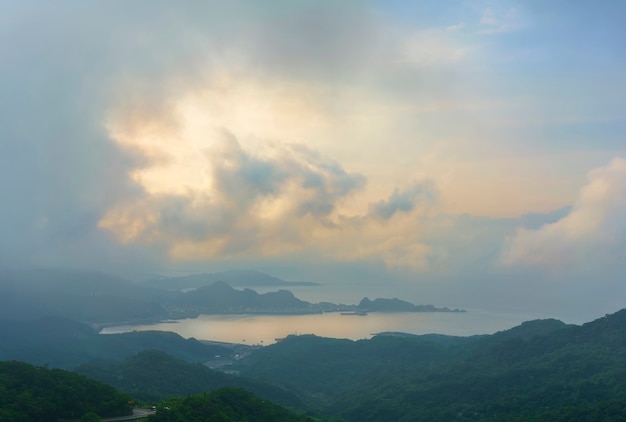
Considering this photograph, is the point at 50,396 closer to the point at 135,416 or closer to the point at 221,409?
the point at 135,416

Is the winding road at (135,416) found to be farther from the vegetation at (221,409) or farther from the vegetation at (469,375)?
the vegetation at (469,375)

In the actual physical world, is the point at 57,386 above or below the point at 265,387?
above

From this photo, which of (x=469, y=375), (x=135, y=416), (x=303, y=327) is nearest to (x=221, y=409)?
(x=135, y=416)

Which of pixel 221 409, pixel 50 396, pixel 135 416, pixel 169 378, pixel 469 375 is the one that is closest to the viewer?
pixel 50 396

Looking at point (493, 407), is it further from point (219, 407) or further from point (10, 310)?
point (10, 310)

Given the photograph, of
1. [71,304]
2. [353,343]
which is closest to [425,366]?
[353,343]

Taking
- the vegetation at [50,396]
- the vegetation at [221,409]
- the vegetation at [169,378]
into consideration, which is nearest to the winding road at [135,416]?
the vegetation at [50,396]
